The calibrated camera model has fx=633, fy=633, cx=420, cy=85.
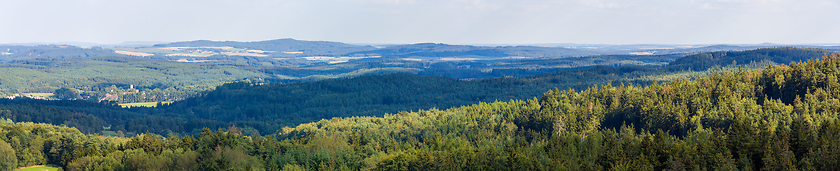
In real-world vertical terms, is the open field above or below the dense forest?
below

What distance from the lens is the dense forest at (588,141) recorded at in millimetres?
68438

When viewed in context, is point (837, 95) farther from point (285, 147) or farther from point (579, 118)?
point (285, 147)

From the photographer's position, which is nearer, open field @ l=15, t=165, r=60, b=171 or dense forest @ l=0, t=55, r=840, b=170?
dense forest @ l=0, t=55, r=840, b=170

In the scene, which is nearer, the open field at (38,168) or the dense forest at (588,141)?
the dense forest at (588,141)

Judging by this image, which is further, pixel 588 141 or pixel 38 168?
pixel 38 168

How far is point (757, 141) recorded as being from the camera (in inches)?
2689

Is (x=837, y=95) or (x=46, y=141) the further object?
(x=46, y=141)

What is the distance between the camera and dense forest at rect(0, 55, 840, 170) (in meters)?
68.4

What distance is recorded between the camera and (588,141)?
90.9m

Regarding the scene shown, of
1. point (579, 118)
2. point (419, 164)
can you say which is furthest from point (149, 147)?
point (579, 118)

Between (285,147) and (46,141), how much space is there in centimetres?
5015

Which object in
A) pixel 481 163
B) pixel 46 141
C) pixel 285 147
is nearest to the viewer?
pixel 481 163

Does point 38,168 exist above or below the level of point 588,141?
below

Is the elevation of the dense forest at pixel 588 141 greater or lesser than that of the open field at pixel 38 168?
greater
